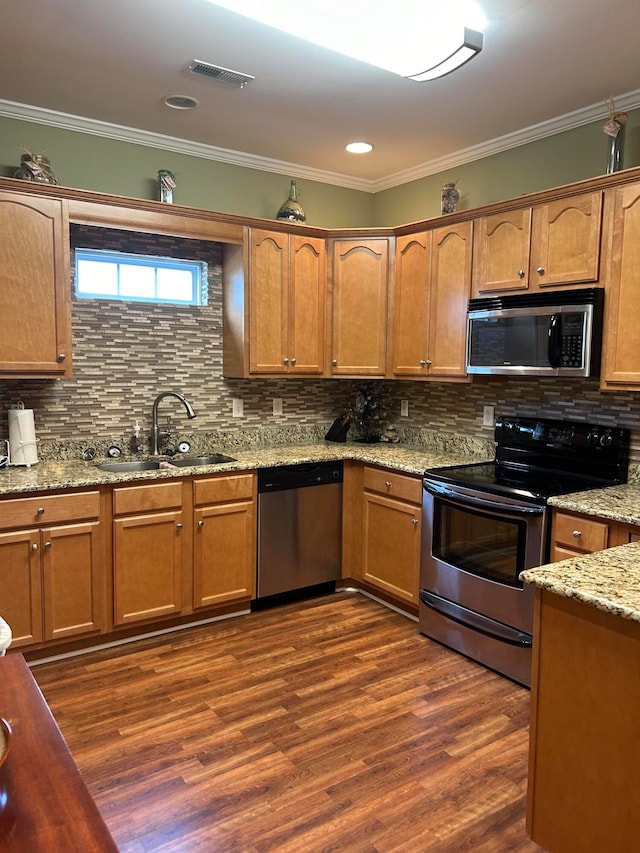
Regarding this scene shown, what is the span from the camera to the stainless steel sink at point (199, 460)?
3688 mm

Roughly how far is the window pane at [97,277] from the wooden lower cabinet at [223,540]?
123cm

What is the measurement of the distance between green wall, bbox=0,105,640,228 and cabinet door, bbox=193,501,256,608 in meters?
1.86

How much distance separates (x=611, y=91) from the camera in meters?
2.97

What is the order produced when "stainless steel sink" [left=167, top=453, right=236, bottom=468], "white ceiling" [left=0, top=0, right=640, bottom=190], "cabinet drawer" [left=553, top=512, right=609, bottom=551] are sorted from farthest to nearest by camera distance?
"stainless steel sink" [left=167, top=453, right=236, bottom=468], "cabinet drawer" [left=553, top=512, right=609, bottom=551], "white ceiling" [left=0, top=0, right=640, bottom=190]

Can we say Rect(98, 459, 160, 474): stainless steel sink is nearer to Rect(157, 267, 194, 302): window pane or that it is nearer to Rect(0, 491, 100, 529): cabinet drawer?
Rect(0, 491, 100, 529): cabinet drawer

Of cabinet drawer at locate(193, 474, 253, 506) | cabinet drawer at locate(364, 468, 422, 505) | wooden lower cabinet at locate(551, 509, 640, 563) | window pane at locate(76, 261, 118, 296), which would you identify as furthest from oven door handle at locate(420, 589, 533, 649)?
window pane at locate(76, 261, 118, 296)

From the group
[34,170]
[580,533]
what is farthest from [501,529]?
[34,170]

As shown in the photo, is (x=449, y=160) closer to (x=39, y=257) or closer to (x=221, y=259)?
(x=221, y=259)

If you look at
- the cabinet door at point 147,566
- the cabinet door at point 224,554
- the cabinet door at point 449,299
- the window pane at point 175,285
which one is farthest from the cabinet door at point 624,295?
the window pane at point 175,285

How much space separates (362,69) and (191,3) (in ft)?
2.67

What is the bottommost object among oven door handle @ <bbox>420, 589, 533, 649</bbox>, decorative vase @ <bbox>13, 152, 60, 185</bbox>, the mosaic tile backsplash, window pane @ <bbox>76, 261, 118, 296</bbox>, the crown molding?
oven door handle @ <bbox>420, 589, 533, 649</bbox>

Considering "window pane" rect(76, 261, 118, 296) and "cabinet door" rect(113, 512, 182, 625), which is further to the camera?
"window pane" rect(76, 261, 118, 296)

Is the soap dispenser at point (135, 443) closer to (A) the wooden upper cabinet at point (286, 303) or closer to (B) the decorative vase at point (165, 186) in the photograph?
(A) the wooden upper cabinet at point (286, 303)

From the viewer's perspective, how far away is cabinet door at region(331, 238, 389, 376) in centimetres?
399
